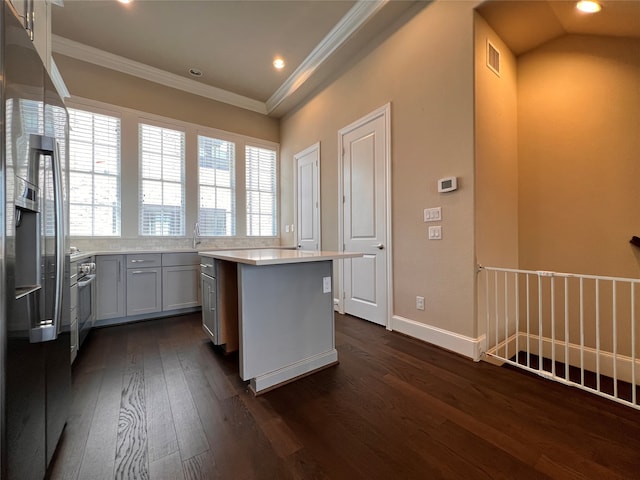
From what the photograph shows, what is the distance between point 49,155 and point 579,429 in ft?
9.39

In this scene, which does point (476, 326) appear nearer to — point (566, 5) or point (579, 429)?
point (579, 429)

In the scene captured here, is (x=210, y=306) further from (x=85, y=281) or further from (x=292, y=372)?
(x=85, y=281)

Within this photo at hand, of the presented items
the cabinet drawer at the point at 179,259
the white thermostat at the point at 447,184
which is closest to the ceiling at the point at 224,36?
the white thermostat at the point at 447,184

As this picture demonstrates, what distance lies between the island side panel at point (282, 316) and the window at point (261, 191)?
301 cm

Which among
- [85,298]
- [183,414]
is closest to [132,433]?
[183,414]

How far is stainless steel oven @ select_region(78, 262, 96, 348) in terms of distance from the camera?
230 centimetres

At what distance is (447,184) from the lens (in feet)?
7.66

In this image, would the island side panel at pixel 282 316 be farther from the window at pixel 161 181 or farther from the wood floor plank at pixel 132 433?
the window at pixel 161 181

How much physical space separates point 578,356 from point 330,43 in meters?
4.21

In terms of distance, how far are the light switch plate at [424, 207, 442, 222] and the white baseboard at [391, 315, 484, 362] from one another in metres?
1.03

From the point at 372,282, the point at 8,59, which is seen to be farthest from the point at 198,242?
the point at 8,59

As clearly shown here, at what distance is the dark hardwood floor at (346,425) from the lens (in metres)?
1.17

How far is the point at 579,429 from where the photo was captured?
1.41 metres

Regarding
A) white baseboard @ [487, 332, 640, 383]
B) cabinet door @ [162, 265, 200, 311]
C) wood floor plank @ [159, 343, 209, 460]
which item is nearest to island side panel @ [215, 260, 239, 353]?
wood floor plank @ [159, 343, 209, 460]
